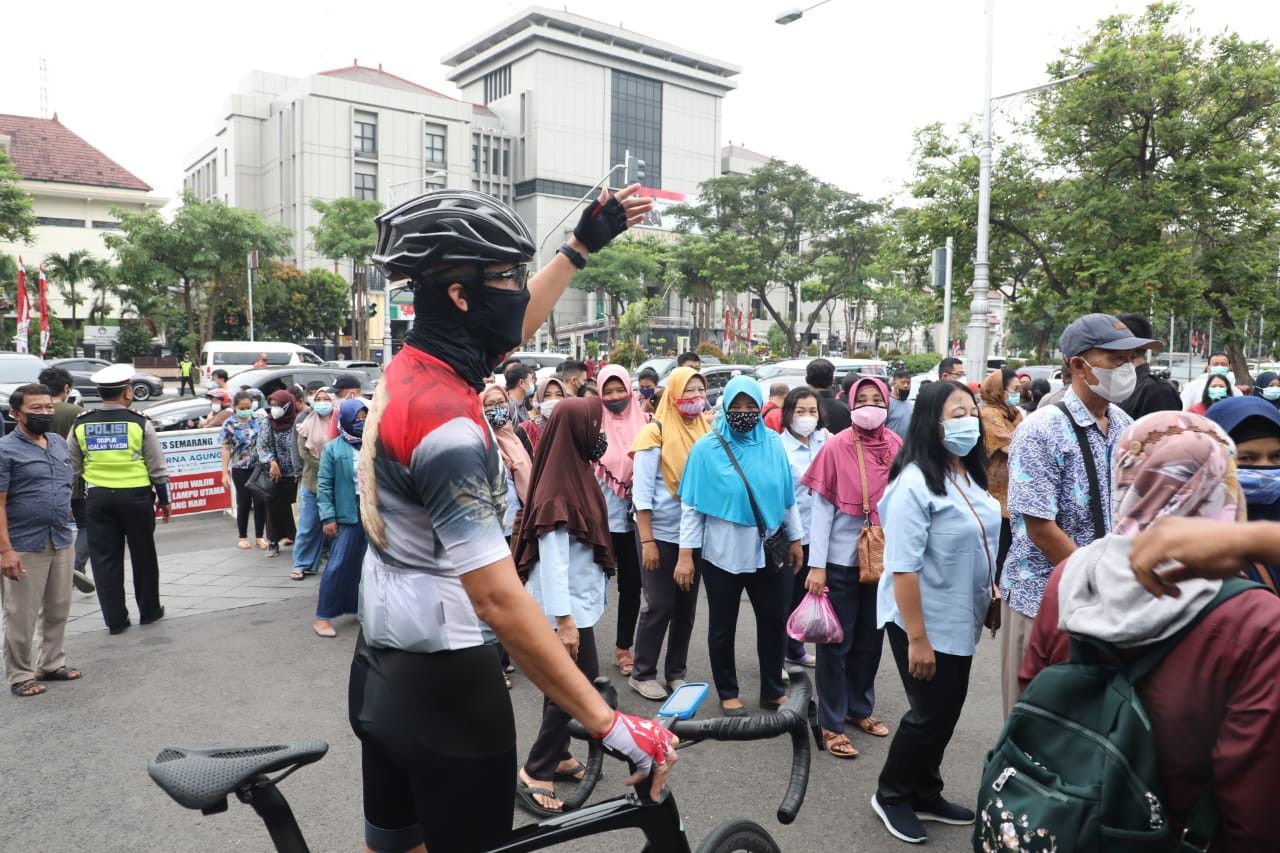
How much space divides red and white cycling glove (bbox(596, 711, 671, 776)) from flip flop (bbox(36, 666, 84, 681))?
17.1 feet

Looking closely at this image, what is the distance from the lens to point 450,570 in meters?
1.78

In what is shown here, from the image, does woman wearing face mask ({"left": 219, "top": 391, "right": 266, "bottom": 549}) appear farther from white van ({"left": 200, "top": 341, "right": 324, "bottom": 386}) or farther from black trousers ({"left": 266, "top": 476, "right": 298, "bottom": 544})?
white van ({"left": 200, "top": 341, "right": 324, "bottom": 386})

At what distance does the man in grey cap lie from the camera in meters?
3.09

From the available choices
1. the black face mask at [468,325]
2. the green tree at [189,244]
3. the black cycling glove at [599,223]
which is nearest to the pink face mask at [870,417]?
the black cycling glove at [599,223]

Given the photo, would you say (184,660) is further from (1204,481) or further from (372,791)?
(1204,481)

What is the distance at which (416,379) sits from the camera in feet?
5.82

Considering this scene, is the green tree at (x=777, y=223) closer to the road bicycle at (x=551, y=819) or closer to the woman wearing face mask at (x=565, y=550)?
the woman wearing face mask at (x=565, y=550)

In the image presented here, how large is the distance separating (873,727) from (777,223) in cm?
4464

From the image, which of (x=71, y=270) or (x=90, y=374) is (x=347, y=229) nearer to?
(x=71, y=270)

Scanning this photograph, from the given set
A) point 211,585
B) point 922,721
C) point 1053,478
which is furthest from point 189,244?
point 1053,478

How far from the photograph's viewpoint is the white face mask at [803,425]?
588 centimetres

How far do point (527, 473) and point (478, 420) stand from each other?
11.7ft

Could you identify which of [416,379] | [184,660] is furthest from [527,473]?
[416,379]

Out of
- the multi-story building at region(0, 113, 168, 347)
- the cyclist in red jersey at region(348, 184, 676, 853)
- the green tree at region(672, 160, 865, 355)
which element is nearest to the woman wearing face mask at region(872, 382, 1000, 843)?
the cyclist in red jersey at region(348, 184, 676, 853)
